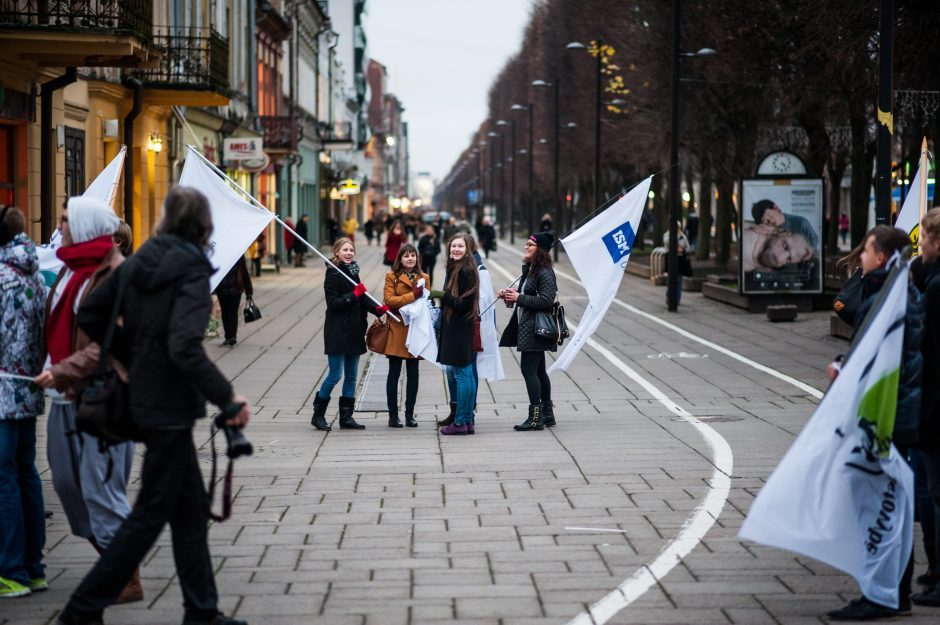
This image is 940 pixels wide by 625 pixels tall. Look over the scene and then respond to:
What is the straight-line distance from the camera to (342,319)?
12688 mm

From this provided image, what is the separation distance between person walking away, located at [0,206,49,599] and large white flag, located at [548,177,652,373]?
6237 millimetres

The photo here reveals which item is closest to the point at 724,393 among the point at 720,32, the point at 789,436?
the point at 789,436

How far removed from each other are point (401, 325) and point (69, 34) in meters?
7.49

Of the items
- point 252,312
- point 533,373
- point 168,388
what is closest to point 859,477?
point 168,388

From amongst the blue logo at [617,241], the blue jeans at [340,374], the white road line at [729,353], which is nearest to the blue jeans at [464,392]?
the blue jeans at [340,374]

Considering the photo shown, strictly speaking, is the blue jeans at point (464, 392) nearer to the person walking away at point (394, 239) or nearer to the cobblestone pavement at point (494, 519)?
the cobblestone pavement at point (494, 519)

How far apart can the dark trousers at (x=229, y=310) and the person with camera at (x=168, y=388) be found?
1435 cm

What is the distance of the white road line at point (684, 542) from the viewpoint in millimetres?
6645

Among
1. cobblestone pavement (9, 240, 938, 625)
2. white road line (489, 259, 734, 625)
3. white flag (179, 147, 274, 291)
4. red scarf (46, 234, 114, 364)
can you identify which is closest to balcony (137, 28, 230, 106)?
cobblestone pavement (9, 240, 938, 625)

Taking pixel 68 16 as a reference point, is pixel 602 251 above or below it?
below

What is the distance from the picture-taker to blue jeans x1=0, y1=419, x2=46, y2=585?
273 inches

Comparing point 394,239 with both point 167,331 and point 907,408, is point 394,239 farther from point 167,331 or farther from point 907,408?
point 167,331

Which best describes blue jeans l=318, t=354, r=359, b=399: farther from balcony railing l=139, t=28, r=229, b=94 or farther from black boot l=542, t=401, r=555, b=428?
balcony railing l=139, t=28, r=229, b=94

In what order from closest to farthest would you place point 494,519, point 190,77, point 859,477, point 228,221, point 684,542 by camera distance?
point 859,477 < point 684,542 < point 494,519 < point 228,221 < point 190,77
